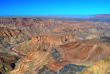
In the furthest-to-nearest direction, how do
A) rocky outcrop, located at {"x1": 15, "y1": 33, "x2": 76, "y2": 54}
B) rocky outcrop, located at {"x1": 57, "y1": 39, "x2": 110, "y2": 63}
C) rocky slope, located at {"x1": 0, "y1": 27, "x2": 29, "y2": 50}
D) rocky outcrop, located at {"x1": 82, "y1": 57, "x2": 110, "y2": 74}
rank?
rocky slope, located at {"x1": 0, "y1": 27, "x2": 29, "y2": 50}
rocky outcrop, located at {"x1": 15, "y1": 33, "x2": 76, "y2": 54}
rocky outcrop, located at {"x1": 57, "y1": 39, "x2": 110, "y2": 63}
rocky outcrop, located at {"x1": 82, "y1": 57, "x2": 110, "y2": 74}

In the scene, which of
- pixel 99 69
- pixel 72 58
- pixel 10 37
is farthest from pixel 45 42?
pixel 99 69

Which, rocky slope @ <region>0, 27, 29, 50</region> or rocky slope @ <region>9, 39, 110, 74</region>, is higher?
rocky slope @ <region>9, 39, 110, 74</region>

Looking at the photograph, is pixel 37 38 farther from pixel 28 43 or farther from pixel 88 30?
pixel 88 30

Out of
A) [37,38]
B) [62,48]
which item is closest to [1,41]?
[37,38]

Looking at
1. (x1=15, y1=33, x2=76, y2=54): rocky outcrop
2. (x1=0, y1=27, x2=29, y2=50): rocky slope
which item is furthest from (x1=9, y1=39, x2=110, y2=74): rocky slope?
(x1=0, y1=27, x2=29, y2=50): rocky slope

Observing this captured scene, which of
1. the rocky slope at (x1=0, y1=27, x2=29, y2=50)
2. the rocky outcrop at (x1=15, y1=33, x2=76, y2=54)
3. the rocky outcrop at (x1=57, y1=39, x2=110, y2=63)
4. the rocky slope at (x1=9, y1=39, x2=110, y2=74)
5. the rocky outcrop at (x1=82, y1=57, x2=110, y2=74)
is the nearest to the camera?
the rocky outcrop at (x1=82, y1=57, x2=110, y2=74)

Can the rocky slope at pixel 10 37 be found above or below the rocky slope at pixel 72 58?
below

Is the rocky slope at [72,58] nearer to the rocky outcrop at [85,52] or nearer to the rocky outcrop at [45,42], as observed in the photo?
the rocky outcrop at [85,52]

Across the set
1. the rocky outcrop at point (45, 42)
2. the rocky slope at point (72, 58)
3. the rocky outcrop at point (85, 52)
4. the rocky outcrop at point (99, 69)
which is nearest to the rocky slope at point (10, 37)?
the rocky outcrop at point (45, 42)

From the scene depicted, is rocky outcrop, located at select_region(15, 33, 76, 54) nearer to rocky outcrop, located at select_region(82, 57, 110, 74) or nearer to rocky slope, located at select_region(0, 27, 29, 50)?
rocky slope, located at select_region(0, 27, 29, 50)

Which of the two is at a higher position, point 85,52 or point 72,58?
point 85,52

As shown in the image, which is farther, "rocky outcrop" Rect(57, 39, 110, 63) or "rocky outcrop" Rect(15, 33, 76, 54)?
"rocky outcrop" Rect(15, 33, 76, 54)

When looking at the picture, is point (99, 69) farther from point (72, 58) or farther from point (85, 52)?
point (85, 52)
